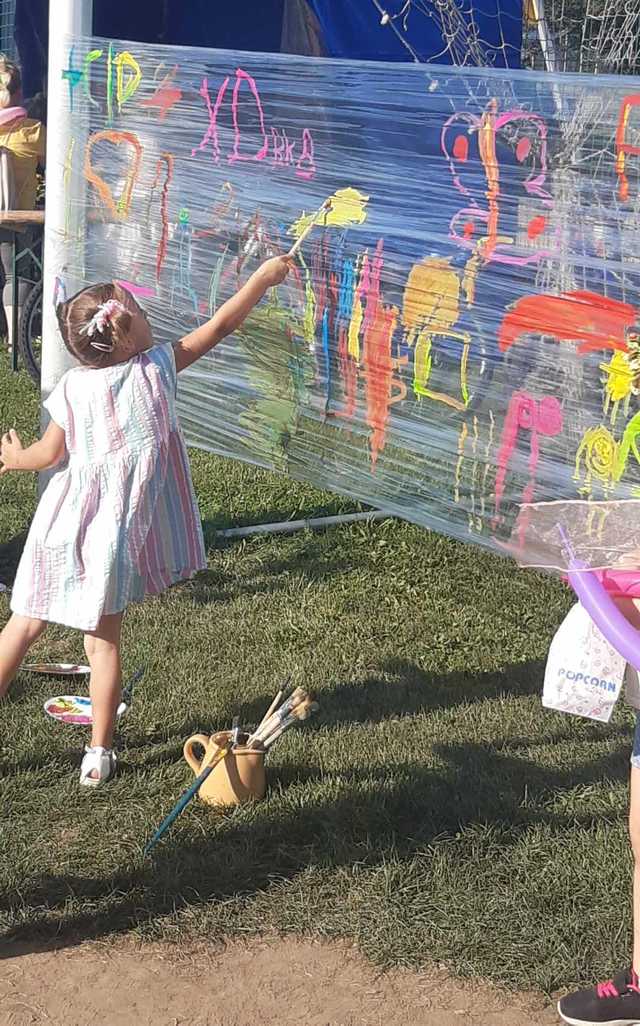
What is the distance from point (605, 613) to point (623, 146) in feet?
6.10

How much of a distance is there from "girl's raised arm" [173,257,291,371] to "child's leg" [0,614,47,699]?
79 cm

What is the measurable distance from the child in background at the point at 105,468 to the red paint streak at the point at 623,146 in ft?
3.09

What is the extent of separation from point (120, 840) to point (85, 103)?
296 centimetres

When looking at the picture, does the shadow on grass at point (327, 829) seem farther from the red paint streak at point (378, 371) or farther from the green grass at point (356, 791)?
the red paint streak at point (378, 371)

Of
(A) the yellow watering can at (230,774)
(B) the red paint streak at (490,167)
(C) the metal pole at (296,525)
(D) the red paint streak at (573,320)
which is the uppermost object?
(B) the red paint streak at (490,167)

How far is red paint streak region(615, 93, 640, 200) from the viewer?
11.3 ft

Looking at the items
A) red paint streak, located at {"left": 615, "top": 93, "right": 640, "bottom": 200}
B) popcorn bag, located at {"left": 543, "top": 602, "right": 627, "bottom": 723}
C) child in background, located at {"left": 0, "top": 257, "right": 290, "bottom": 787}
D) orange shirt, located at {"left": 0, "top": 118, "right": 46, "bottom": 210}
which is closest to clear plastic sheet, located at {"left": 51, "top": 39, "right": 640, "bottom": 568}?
red paint streak, located at {"left": 615, "top": 93, "right": 640, "bottom": 200}

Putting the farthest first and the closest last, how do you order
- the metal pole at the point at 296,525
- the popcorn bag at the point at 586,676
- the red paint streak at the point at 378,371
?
the metal pole at the point at 296,525, the red paint streak at the point at 378,371, the popcorn bag at the point at 586,676

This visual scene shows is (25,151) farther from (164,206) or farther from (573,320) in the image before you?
(573,320)

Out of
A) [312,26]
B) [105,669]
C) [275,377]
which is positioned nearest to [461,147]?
[275,377]

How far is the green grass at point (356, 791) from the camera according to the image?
2.91 meters

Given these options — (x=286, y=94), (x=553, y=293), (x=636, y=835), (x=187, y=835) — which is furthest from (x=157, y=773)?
(x=286, y=94)

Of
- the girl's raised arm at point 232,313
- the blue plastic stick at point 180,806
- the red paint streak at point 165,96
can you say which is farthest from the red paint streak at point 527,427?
the red paint streak at point 165,96

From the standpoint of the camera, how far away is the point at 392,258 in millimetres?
4227
